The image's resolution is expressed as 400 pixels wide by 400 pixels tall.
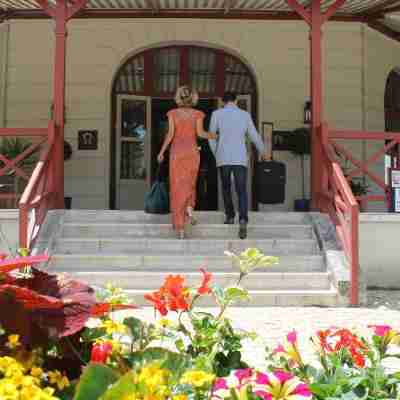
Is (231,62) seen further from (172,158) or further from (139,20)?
(172,158)

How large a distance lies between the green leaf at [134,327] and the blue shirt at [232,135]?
5.59 meters

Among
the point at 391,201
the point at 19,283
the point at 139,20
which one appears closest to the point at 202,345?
the point at 19,283

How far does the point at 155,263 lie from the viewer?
6.59m

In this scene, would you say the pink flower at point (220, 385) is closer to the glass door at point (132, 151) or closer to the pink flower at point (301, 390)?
the pink flower at point (301, 390)

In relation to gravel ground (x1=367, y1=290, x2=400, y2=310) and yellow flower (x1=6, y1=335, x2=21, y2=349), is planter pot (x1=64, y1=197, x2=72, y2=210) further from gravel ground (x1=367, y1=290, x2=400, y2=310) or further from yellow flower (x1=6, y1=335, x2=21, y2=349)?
yellow flower (x1=6, y1=335, x2=21, y2=349)

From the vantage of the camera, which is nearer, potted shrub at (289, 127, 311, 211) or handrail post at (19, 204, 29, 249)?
handrail post at (19, 204, 29, 249)

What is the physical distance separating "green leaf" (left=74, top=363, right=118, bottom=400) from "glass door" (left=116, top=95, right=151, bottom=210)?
9.49 meters

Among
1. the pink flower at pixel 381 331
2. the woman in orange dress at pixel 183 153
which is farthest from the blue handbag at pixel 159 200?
the pink flower at pixel 381 331

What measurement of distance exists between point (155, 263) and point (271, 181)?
239 cm

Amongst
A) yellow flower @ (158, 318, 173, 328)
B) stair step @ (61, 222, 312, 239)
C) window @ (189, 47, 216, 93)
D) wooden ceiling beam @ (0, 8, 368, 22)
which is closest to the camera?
yellow flower @ (158, 318, 173, 328)

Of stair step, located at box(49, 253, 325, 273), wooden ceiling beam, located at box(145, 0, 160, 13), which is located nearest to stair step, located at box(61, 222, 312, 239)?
stair step, located at box(49, 253, 325, 273)

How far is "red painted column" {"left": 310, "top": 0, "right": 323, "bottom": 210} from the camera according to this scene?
26.0 feet

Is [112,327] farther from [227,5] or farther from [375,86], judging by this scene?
[375,86]

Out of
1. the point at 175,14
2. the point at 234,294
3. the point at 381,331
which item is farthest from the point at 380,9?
the point at 234,294
